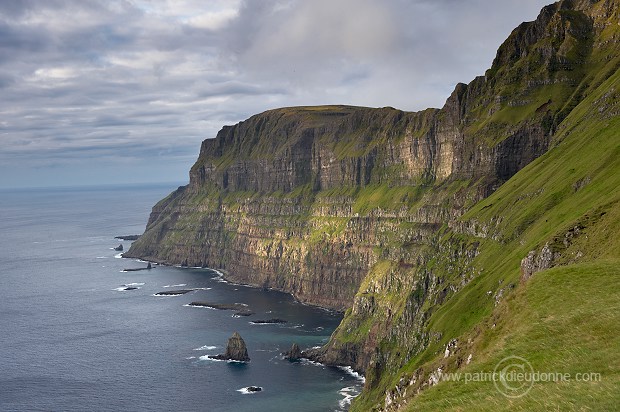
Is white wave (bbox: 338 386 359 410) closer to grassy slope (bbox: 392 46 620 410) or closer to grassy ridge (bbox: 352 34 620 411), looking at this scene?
grassy ridge (bbox: 352 34 620 411)

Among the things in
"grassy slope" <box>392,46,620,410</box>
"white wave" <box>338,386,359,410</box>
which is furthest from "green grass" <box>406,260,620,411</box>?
"white wave" <box>338,386,359,410</box>

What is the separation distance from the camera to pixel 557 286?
66375 millimetres

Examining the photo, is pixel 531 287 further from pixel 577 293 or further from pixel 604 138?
pixel 604 138

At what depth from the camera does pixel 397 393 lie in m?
109

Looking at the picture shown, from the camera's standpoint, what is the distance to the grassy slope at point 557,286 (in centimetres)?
4591

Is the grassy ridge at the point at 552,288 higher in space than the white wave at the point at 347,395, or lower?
higher

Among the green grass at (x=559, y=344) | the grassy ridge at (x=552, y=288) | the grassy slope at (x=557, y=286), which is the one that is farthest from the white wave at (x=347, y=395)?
the green grass at (x=559, y=344)

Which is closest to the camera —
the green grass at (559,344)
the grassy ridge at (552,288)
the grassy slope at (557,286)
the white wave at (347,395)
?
the green grass at (559,344)

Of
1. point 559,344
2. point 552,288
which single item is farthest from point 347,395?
point 559,344

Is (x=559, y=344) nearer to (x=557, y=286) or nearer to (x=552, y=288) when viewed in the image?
(x=552, y=288)

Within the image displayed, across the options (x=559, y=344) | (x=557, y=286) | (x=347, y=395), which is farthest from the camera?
(x=347, y=395)

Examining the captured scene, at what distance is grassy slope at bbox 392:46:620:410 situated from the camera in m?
45.9

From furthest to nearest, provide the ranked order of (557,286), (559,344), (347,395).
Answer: (347,395) < (557,286) < (559,344)

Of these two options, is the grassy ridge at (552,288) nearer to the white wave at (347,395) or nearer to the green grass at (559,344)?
the green grass at (559,344)
